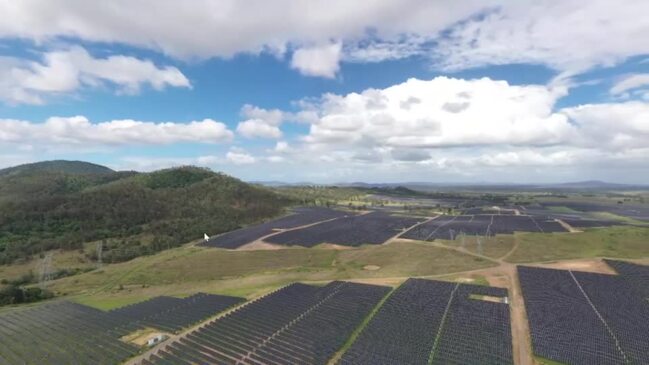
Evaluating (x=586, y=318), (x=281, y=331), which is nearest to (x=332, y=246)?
(x=281, y=331)

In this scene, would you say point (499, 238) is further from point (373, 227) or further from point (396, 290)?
point (396, 290)

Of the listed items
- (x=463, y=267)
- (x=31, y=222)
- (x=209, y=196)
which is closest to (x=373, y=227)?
(x=463, y=267)

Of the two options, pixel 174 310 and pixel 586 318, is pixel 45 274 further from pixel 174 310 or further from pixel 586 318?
pixel 586 318

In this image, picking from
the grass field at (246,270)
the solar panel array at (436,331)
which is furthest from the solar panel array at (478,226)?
the solar panel array at (436,331)

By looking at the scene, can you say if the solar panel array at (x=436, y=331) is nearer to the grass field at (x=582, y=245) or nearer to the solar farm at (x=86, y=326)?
the solar farm at (x=86, y=326)

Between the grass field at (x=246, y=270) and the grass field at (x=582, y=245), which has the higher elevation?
the grass field at (x=582, y=245)

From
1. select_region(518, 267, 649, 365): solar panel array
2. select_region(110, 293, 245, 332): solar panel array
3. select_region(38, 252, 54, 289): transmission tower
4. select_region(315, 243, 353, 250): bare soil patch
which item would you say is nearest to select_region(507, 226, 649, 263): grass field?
select_region(518, 267, 649, 365): solar panel array
